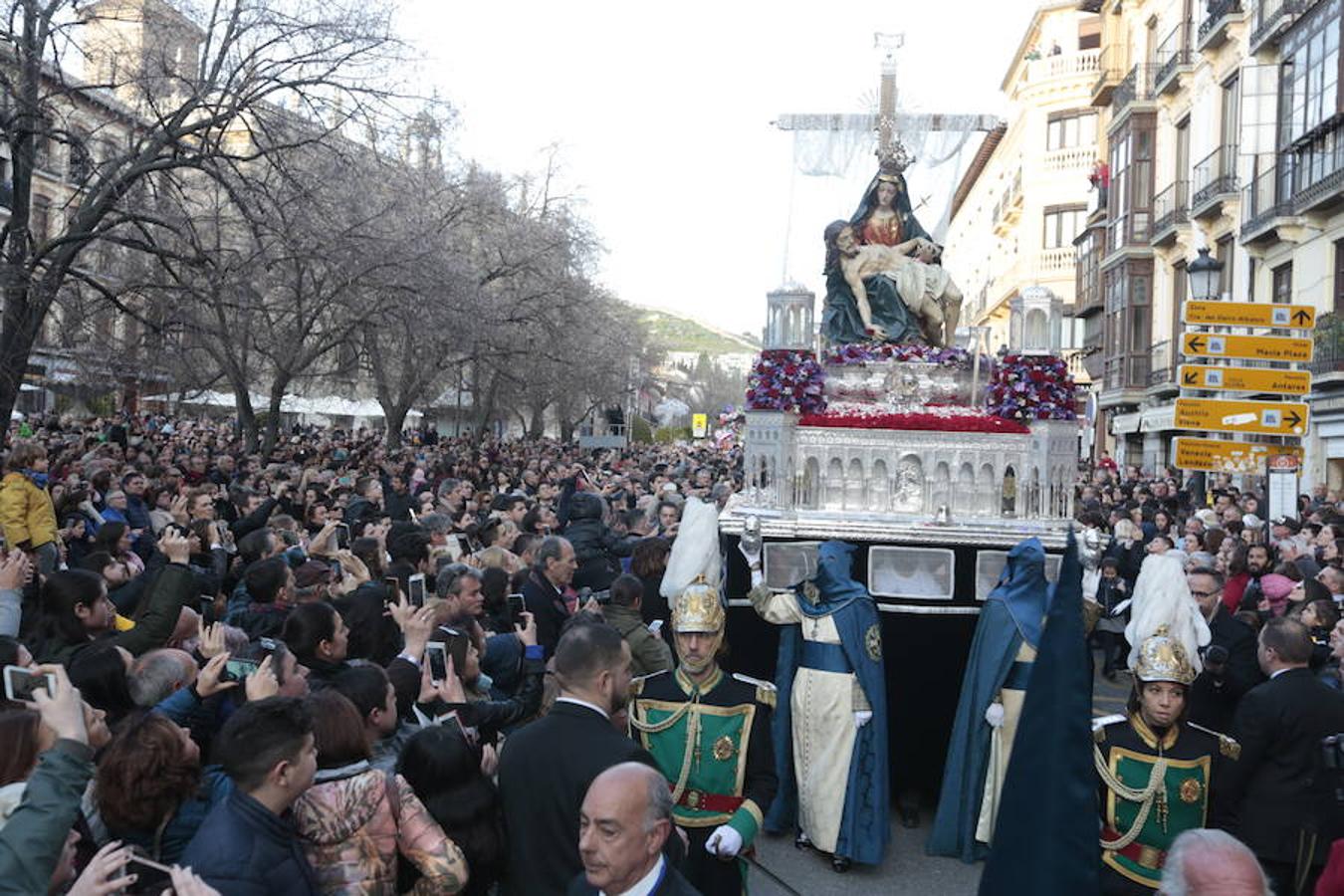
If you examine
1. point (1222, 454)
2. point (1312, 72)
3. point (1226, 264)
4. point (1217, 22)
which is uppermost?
point (1217, 22)

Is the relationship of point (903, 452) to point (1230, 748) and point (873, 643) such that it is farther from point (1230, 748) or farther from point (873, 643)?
point (1230, 748)

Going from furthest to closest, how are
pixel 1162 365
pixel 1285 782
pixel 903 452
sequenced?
pixel 1162 365, pixel 903 452, pixel 1285 782

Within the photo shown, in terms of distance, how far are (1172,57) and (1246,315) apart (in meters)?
21.2

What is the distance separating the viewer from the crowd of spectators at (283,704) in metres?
3.32

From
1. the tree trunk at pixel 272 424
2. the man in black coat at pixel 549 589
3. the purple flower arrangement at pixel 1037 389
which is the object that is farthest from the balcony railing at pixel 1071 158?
the man in black coat at pixel 549 589

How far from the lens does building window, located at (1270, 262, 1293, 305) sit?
24297 millimetres

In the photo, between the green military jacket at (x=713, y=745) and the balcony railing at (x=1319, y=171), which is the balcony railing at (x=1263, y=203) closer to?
the balcony railing at (x=1319, y=171)

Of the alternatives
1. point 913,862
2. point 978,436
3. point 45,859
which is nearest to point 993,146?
point 978,436

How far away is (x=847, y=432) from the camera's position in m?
10.2

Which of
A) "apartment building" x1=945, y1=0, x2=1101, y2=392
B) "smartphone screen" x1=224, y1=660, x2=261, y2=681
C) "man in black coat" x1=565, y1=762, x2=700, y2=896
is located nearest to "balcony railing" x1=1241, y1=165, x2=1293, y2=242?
"apartment building" x1=945, y1=0, x2=1101, y2=392

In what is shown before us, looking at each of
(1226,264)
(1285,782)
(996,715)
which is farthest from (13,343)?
(1226,264)

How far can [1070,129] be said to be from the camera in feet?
147

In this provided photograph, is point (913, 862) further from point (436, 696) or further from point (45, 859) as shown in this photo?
point (45, 859)

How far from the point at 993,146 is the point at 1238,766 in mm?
53147
